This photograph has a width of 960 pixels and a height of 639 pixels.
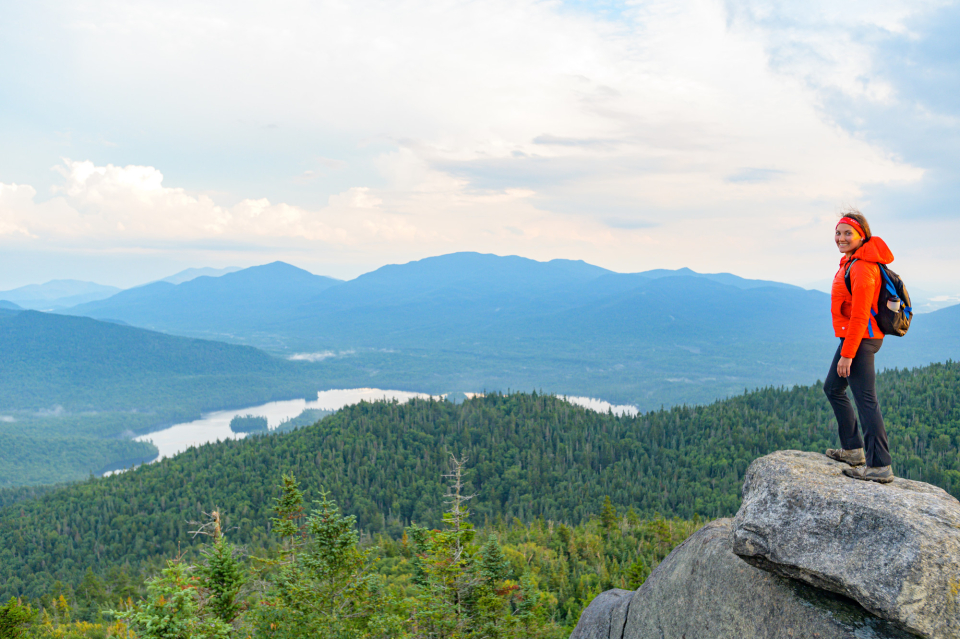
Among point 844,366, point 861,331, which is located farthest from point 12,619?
point 861,331

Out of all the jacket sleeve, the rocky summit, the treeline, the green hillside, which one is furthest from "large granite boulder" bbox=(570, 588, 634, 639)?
the green hillside

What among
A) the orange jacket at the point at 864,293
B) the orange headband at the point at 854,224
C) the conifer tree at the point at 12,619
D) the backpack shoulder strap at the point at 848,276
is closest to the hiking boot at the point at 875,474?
the orange jacket at the point at 864,293

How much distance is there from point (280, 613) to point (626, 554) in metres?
61.0

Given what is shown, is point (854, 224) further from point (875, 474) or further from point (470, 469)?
point (470, 469)

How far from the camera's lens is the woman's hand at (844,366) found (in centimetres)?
1193

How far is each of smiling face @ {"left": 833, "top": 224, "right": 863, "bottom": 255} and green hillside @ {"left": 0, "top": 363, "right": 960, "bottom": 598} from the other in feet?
405

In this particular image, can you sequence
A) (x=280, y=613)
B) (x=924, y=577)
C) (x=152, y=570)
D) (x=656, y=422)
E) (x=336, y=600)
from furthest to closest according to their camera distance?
(x=656, y=422)
(x=152, y=570)
(x=336, y=600)
(x=280, y=613)
(x=924, y=577)

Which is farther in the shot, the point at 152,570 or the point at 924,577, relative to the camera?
the point at 152,570

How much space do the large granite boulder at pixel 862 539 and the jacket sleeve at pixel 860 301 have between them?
2995mm

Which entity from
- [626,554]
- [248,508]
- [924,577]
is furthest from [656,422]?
[924,577]

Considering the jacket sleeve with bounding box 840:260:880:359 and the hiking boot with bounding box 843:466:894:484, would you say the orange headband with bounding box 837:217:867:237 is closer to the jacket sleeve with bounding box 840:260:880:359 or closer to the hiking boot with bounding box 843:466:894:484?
the jacket sleeve with bounding box 840:260:880:359

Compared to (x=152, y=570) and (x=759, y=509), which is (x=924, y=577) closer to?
(x=759, y=509)

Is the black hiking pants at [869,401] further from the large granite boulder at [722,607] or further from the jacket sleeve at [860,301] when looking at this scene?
the large granite boulder at [722,607]

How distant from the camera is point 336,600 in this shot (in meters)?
27.0
